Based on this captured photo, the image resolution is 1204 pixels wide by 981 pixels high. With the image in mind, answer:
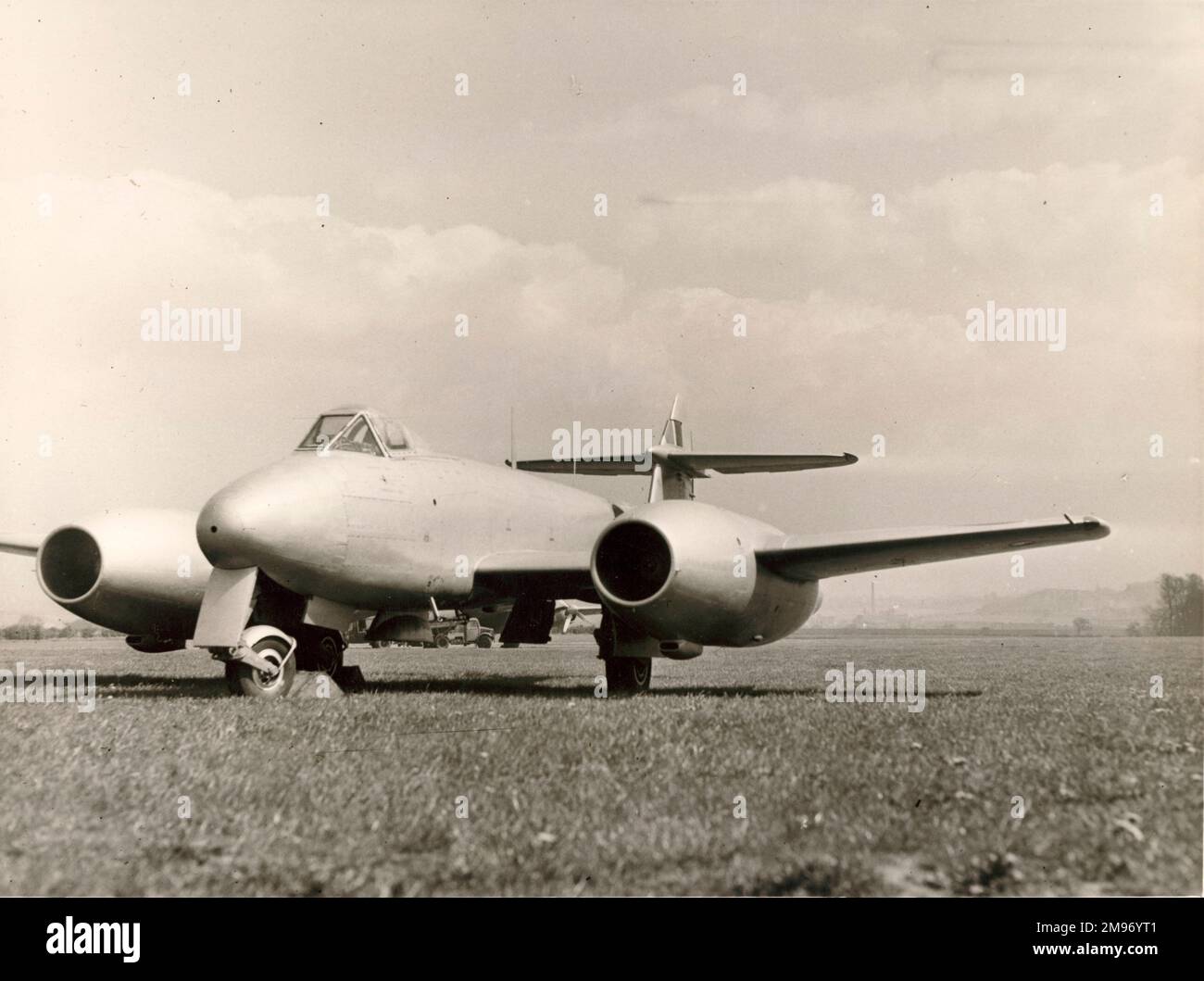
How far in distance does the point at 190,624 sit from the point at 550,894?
10248 mm

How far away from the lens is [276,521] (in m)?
10.1

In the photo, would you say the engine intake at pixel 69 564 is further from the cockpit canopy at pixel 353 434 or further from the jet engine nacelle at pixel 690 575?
the jet engine nacelle at pixel 690 575

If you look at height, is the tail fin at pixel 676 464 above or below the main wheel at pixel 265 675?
above

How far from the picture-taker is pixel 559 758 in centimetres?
651

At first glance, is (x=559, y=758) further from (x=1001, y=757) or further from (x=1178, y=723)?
(x=1178, y=723)

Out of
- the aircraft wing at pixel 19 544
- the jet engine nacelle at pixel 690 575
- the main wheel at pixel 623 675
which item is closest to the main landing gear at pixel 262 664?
the jet engine nacelle at pixel 690 575

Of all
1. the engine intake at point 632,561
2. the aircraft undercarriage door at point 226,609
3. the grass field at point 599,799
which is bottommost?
the grass field at point 599,799

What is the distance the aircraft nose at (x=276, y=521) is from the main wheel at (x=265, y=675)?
32.1 inches

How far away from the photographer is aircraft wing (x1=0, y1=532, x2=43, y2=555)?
42.1 feet

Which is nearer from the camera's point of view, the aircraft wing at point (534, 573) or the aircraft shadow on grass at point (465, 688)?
the aircraft shadow on grass at point (465, 688)

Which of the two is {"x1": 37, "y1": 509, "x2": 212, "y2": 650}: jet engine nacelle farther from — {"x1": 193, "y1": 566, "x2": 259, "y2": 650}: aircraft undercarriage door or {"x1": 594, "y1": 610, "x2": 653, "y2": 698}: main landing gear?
{"x1": 594, "y1": 610, "x2": 653, "y2": 698}: main landing gear

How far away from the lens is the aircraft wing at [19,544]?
12.8 m

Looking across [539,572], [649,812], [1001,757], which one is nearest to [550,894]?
[649,812]

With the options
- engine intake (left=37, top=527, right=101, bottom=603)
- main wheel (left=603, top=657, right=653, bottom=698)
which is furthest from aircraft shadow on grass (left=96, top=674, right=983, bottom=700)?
engine intake (left=37, top=527, right=101, bottom=603)
